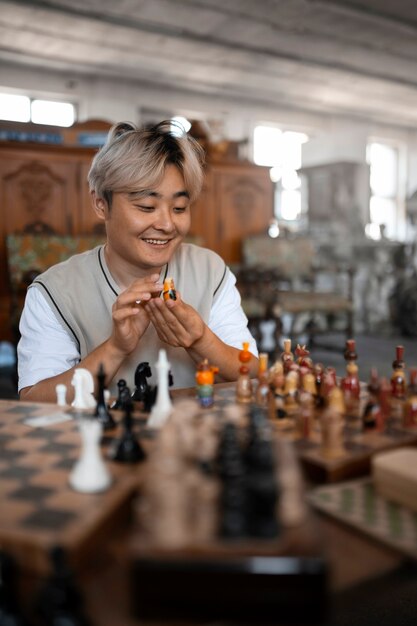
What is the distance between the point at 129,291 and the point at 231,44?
6.80m

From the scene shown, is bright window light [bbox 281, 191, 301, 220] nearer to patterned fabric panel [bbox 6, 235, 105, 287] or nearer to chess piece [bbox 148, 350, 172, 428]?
patterned fabric panel [bbox 6, 235, 105, 287]

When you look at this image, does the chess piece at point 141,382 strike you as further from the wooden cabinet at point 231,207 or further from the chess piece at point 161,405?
the wooden cabinet at point 231,207

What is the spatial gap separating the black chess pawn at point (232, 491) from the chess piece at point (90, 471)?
0.62ft

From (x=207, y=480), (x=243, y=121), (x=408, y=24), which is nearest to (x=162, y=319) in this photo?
(x=207, y=480)

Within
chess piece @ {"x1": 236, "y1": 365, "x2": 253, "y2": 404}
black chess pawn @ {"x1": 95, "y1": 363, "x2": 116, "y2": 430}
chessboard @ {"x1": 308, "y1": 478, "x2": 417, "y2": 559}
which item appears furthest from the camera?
chess piece @ {"x1": 236, "y1": 365, "x2": 253, "y2": 404}

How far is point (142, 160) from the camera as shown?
1.57 meters

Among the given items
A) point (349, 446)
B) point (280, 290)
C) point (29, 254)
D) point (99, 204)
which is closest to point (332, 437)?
point (349, 446)

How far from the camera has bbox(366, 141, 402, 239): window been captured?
12.7 m

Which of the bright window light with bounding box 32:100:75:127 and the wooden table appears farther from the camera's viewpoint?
the bright window light with bounding box 32:100:75:127

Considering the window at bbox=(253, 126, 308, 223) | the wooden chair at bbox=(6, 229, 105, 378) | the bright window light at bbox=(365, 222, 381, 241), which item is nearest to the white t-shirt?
the wooden chair at bbox=(6, 229, 105, 378)

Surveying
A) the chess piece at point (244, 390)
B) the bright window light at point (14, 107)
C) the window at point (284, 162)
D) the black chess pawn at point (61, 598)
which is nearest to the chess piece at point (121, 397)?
the chess piece at point (244, 390)

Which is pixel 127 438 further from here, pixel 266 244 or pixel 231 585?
pixel 266 244

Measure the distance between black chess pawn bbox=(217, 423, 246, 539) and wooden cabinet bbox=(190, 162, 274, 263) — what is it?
536 cm

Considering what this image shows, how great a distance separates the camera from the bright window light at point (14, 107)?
8.66 m
